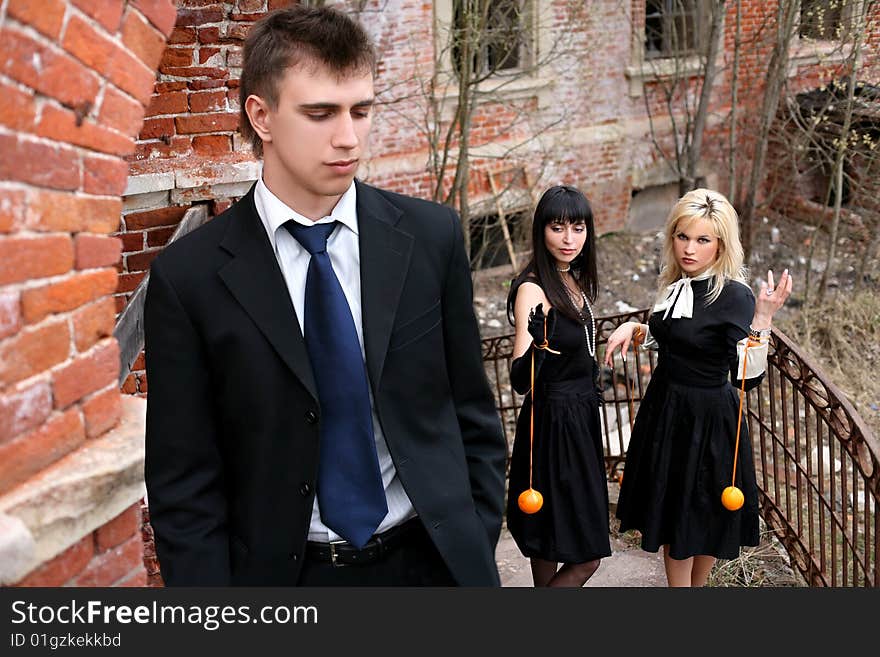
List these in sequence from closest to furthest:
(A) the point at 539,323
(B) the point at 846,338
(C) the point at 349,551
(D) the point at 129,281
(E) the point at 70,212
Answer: (E) the point at 70,212 → (C) the point at 349,551 → (A) the point at 539,323 → (D) the point at 129,281 → (B) the point at 846,338

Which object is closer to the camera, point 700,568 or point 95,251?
point 95,251

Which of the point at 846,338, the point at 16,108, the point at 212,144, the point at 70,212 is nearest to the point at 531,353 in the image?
the point at 212,144

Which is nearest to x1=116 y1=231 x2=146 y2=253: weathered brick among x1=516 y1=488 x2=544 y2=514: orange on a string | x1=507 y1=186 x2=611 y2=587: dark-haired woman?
x1=507 y1=186 x2=611 y2=587: dark-haired woman

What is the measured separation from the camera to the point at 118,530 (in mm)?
2322

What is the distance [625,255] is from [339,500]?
31.1 feet

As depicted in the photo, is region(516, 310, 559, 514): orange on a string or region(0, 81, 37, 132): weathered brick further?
region(516, 310, 559, 514): orange on a string

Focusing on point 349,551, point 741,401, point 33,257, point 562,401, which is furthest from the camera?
point 562,401

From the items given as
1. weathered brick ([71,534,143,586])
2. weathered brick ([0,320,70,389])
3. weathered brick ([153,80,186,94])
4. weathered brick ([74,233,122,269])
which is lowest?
weathered brick ([71,534,143,586])

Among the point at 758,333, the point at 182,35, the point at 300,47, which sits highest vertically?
the point at 182,35

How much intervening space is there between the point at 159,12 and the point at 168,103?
102 inches

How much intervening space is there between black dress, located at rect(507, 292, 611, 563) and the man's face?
2100 millimetres

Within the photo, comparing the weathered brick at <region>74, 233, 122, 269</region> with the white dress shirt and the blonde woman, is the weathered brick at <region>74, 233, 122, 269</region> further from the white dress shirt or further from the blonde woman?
the blonde woman

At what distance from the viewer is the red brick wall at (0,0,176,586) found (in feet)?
6.28

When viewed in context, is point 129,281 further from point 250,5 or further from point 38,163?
point 38,163
